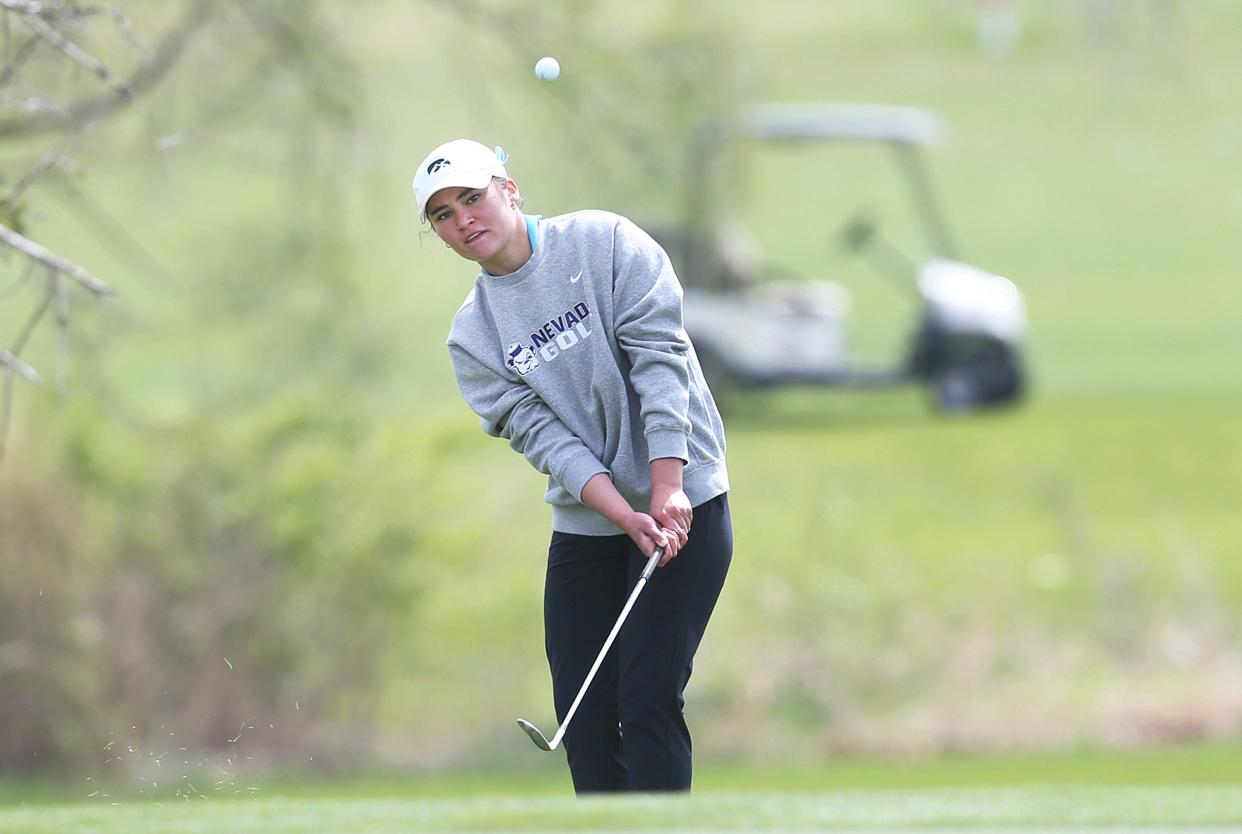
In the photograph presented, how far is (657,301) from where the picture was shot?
4004 mm

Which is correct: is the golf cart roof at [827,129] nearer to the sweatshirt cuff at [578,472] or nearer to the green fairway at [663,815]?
the green fairway at [663,815]

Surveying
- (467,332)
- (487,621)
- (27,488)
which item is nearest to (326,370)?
(487,621)

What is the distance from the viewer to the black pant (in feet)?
13.3

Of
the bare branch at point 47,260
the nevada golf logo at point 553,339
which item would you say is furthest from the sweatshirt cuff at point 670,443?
the bare branch at point 47,260

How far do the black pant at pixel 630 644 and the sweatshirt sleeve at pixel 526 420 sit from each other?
0.78 ft

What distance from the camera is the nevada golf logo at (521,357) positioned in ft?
13.2

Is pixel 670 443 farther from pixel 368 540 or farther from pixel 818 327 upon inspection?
pixel 818 327

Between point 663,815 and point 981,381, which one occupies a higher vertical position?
point 981,381

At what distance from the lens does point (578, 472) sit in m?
4.00

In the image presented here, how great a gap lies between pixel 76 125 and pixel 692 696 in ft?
19.0

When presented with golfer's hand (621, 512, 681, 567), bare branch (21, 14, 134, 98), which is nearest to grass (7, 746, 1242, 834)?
golfer's hand (621, 512, 681, 567)

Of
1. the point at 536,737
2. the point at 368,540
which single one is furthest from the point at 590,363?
the point at 368,540

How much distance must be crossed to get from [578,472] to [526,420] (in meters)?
0.17

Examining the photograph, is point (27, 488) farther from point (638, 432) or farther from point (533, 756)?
point (638, 432)
